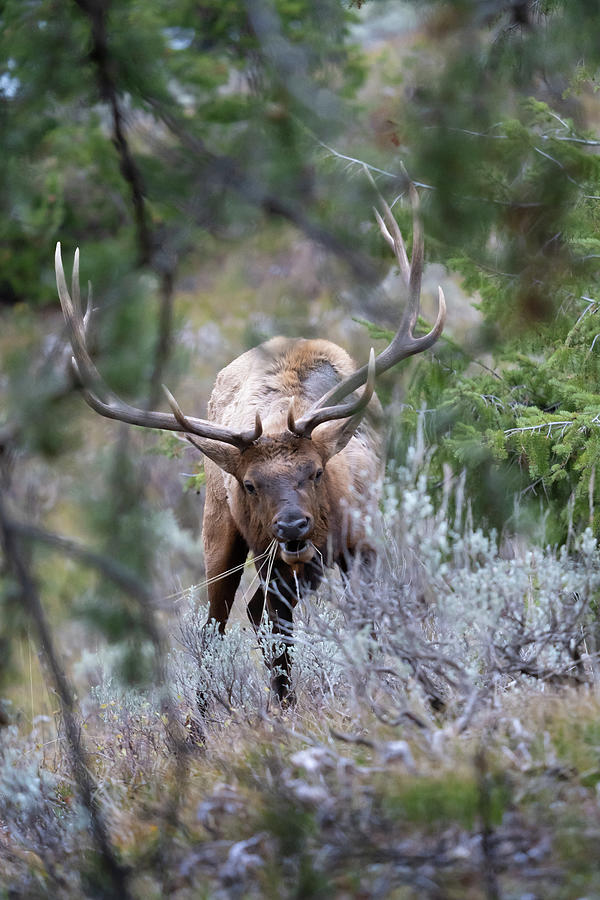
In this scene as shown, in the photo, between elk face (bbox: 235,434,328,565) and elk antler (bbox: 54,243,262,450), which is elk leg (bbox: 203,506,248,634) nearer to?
elk face (bbox: 235,434,328,565)

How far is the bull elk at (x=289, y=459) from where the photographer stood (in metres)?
5.68

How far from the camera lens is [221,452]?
612 cm

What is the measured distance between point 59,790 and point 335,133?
343cm

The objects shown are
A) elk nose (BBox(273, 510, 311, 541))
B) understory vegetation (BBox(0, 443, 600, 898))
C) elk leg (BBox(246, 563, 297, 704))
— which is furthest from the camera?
elk nose (BBox(273, 510, 311, 541))

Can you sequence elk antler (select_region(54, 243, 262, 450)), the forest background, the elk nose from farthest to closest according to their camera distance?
the elk nose → elk antler (select_region(54, 243, 262, 450)) → the forest background

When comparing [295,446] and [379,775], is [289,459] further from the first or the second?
[379,775]

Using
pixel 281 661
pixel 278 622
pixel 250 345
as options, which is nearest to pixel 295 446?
pixel 278 622

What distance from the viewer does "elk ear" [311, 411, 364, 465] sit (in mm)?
6066

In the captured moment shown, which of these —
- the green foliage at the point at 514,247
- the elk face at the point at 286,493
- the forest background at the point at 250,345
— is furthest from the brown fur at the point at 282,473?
the forest background at the point at 250,345

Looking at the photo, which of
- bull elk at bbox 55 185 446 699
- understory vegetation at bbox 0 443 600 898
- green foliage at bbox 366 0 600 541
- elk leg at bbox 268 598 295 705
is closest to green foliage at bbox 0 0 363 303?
green foliage at bbox 366 0 600 541

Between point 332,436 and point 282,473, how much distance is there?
0.41m

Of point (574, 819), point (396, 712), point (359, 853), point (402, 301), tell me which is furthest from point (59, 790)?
point (402, 301)

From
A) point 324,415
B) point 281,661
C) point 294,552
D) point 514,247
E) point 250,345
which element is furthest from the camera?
point 281,661

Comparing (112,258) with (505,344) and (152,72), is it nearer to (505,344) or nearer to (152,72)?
(152,72)
